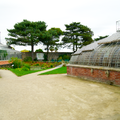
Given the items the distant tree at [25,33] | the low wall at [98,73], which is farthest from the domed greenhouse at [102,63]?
the distant tree at [25,33]

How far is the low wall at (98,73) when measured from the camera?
8.46 meters

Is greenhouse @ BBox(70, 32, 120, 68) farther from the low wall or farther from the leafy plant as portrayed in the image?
the leafy plant

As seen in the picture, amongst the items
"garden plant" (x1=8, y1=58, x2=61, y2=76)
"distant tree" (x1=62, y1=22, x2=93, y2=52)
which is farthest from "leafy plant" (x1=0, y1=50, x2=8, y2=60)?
"distant tree" (x1=62, y1=22, x2=93, y2=52)

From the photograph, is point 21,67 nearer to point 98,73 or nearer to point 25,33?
point 25,33

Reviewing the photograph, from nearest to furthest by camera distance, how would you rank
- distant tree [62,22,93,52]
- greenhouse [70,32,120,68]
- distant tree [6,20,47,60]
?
greenhouse [70,32,120,68], distant tree [6,20,47,60], distant tree [62,22,93,52]

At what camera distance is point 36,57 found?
3753cm

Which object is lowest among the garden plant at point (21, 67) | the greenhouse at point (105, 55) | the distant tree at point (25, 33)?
the garden plant at point (21, 67)

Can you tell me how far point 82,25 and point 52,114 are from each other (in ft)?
116

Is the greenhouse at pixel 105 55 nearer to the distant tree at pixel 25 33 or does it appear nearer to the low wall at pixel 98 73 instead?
the low wall at pixel 98 73

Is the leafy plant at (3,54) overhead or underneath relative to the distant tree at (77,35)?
underneath

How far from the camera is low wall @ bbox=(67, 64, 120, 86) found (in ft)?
27.8

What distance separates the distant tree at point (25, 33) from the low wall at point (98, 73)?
883 inches

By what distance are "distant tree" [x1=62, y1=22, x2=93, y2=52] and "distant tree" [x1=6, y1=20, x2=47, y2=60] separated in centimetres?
856

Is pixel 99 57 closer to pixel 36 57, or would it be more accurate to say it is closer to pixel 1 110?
pixel 1 110
